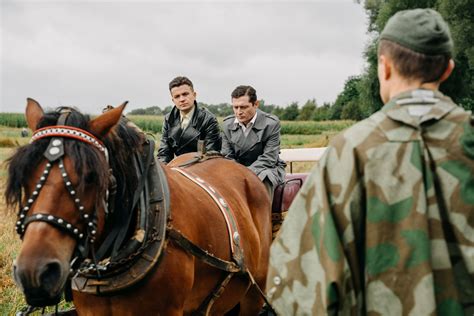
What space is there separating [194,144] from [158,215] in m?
A: 2.23

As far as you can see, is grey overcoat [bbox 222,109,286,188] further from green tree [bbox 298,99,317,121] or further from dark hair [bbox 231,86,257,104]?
green tree [bbox 298,99,317,121]

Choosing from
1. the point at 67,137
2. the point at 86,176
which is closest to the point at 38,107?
the point at 67,137

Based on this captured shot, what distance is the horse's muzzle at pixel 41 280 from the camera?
7.25 feet

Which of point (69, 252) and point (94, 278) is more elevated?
point (69, 252)

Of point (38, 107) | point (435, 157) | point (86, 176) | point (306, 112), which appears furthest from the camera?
point (306, 112)

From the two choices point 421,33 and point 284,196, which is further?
point 284,196

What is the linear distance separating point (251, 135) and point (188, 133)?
2.11ft

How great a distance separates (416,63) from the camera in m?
1.87

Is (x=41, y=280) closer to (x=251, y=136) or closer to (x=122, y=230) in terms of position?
(x=122, y=230)

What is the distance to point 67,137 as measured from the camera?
2.54 m

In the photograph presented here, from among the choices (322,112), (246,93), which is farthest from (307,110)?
(246,93)

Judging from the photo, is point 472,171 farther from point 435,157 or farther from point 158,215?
point 158,215

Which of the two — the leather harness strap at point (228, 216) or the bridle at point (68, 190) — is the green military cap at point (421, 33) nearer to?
the bridle at point (68, 190)

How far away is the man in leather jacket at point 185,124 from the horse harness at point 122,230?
6.19 feet
